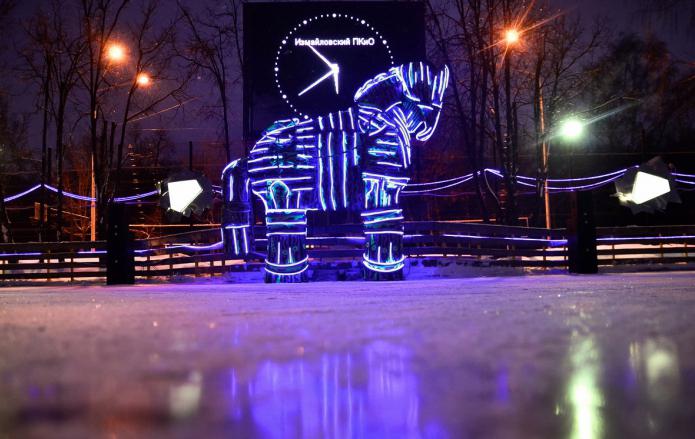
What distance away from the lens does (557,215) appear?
2080cm

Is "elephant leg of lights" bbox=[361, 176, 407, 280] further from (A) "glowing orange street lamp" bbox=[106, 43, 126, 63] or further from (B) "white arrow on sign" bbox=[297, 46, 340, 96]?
(A) "glowing orange street lamp" bbox=[106, 43, 126, 63]

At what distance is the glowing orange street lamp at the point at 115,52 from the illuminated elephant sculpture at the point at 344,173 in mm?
8845

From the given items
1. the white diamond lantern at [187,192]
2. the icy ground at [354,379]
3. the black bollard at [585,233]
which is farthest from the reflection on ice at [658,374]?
the white diamond lantern at [187,192]

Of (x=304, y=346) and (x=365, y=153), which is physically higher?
(x=365, y=153)

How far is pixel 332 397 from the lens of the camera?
1.32 meters

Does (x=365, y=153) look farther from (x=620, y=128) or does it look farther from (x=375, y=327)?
(x=620, y=128)

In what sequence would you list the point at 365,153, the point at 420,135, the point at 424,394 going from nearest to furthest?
the point at 424,394 < the point at 365,153 < the point at 420,135

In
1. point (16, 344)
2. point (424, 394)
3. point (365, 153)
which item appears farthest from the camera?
point (365, 153)

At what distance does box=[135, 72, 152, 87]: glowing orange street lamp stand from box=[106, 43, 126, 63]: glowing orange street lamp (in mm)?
685

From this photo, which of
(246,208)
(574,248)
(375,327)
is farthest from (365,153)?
(375,327)

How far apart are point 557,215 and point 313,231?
12.1m

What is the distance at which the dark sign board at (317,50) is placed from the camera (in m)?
14.2

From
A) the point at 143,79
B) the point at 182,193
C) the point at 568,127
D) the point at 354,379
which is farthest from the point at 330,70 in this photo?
the point at 354,379

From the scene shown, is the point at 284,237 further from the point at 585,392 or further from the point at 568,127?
the point at 568,127
